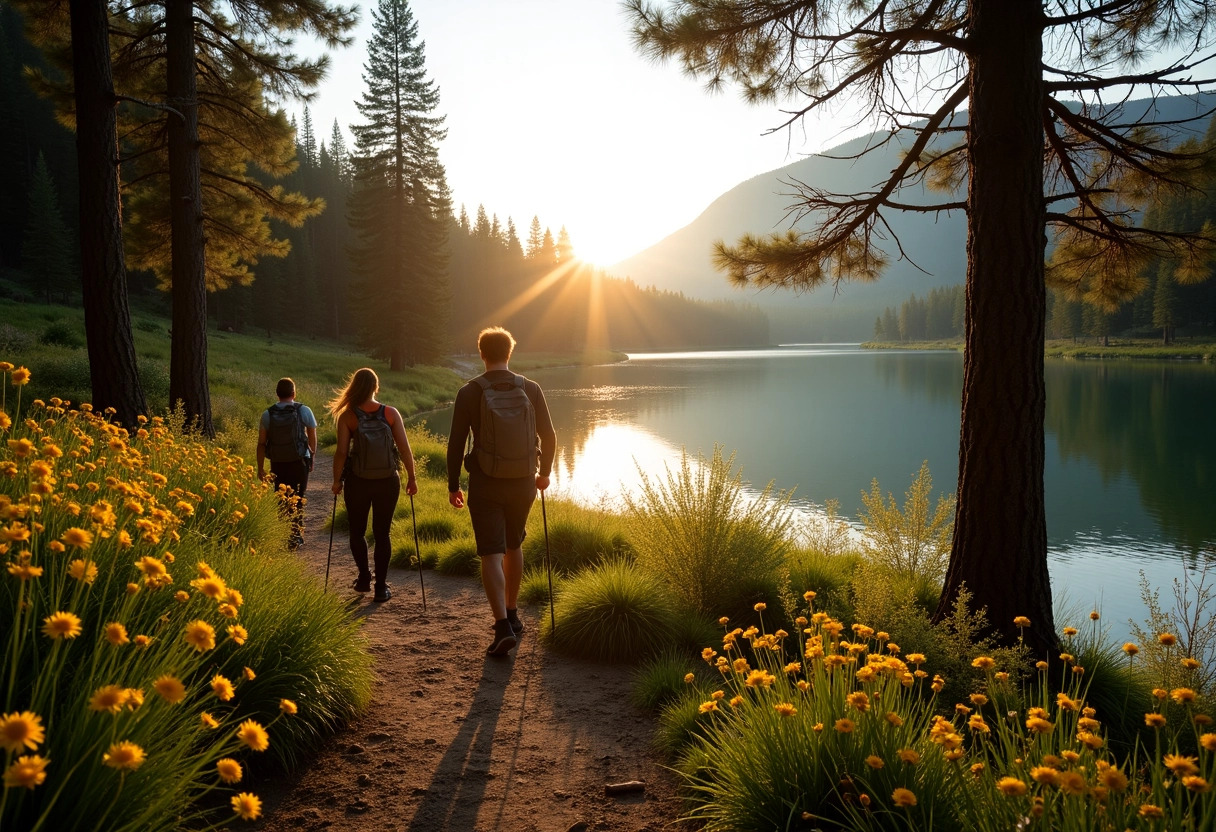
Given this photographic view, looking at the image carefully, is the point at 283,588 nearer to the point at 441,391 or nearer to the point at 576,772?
the point at 576,772

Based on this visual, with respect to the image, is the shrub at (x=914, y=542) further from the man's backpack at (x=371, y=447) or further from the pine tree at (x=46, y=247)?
the pine tree at (x=46, y=247)

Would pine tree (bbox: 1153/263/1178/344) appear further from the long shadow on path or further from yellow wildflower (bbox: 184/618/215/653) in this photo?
yellow wildflower (bbox: 184/618/215/653)

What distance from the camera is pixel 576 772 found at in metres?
3.29

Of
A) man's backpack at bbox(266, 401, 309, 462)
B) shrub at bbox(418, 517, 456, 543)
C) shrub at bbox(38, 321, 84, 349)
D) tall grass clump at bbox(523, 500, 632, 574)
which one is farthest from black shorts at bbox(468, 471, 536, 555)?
shrub at bbox(38, 321, 84, 349)

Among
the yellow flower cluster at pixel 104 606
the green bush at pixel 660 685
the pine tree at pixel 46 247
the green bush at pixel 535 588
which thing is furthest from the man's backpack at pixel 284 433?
the pine tree at pixel 46 247

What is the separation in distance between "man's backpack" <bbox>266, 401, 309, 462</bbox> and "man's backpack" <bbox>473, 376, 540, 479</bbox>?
328cm

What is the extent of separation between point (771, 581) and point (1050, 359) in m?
70.6

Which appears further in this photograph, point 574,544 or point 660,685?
point 574,544

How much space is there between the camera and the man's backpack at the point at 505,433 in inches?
175

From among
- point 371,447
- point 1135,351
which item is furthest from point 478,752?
point 1135,351

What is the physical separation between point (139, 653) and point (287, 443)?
490 centimetres

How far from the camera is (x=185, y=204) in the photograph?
367 inches

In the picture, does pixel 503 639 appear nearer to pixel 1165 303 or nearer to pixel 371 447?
pixel 371 447

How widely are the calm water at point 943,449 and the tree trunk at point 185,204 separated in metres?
6.40
